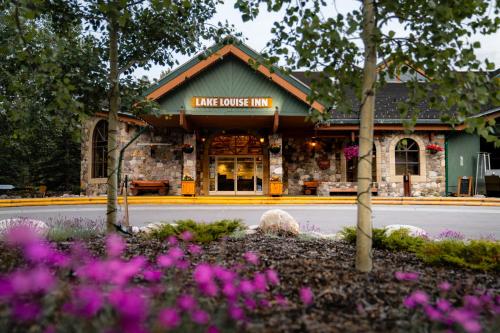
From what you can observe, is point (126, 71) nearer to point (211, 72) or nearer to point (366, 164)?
point (366, 164)

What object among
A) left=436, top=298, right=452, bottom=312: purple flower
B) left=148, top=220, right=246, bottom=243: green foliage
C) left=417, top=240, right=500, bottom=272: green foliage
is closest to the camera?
left=436, top=298, right=452, bottom=312: purple flower

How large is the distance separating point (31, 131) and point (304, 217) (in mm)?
7094

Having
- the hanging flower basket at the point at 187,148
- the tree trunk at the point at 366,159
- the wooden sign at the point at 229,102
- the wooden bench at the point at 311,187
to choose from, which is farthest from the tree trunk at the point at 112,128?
the wooden bench at the point at 311,187

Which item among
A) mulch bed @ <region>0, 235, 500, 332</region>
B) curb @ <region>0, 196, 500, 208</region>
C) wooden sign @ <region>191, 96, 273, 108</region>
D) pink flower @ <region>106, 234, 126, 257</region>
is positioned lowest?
curb @ <region>0, 196, 500, 208</region>

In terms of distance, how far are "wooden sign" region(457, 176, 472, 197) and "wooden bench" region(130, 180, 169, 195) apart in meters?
13.5

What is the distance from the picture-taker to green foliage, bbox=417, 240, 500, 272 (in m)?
3.58

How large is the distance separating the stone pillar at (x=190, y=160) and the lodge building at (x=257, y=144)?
0.04m

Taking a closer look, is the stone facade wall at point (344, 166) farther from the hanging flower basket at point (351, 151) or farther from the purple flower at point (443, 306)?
the purple flower at point (443, 306)

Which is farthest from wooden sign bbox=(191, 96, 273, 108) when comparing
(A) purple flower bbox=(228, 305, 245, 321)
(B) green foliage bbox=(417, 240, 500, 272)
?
(A) purple flower bbox=(228, 305, 245, 321)

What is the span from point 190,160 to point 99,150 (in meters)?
5.31

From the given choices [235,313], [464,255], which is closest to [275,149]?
[464,255]

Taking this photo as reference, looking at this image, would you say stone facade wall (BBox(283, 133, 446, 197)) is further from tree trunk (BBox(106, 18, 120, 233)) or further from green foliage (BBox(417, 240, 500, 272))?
tree trunk (BBox(106, 18, 120, 233))

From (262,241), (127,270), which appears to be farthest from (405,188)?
(127,270)

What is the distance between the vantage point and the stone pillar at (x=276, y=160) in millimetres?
16016
